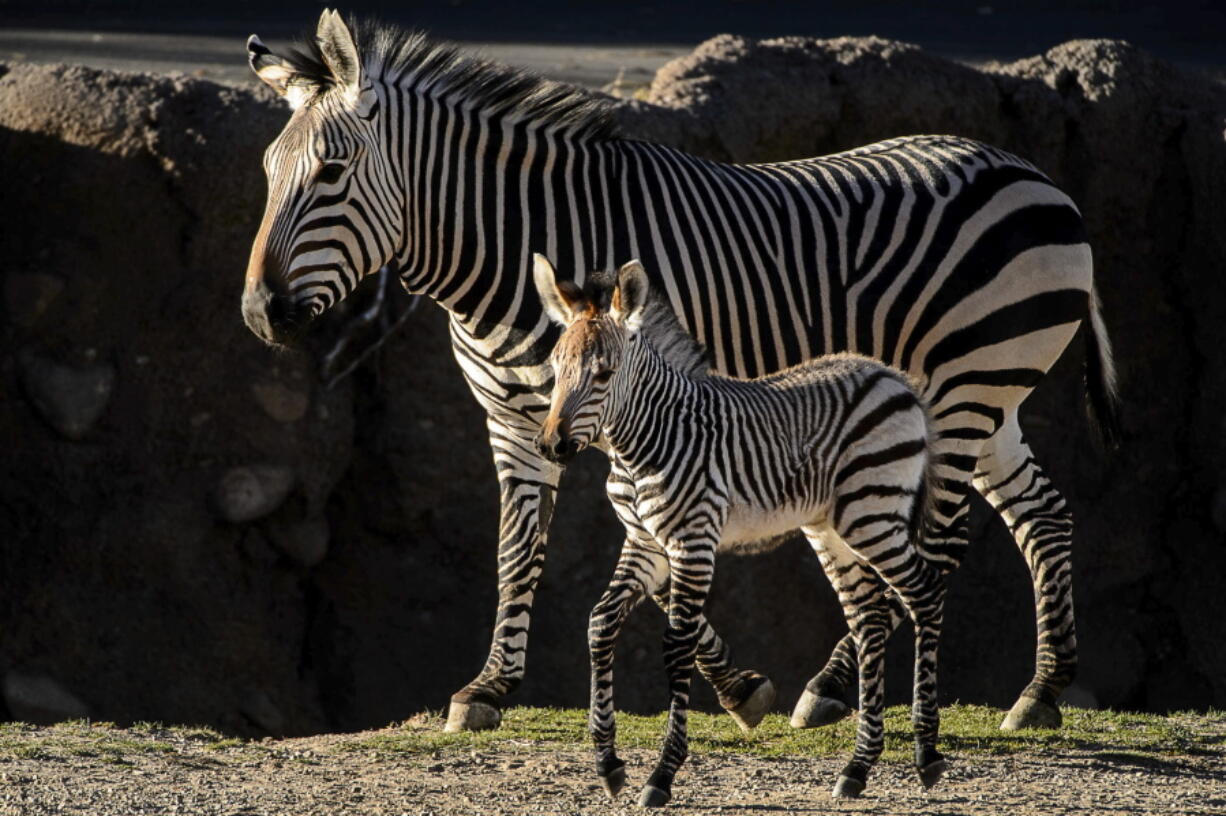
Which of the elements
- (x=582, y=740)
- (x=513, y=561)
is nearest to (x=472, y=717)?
(x=582, y=740)

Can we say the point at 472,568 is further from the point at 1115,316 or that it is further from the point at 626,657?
the point at 1115,316

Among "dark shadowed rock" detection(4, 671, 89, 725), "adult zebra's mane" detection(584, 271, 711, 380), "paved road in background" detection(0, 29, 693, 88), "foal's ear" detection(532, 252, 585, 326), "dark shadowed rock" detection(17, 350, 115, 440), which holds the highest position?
"paved road in background" detection(0, 29, 693, 88)

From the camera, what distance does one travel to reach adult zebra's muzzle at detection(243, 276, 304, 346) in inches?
249

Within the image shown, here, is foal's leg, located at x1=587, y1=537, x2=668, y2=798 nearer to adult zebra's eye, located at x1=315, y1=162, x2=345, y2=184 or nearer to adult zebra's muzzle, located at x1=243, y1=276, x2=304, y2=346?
adult zebra's muzzle, located at x1=243, y1=276, x2=304, y2=346

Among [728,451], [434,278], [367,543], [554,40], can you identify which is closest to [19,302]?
[367,543]

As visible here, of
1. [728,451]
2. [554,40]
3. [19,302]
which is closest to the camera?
[728,451]

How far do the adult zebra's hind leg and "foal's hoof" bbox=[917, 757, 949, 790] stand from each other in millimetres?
1831

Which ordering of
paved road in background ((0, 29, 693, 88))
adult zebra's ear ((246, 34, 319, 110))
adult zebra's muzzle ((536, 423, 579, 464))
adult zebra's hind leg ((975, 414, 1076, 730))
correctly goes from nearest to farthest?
1. adult zebra's muzzle ((536, 423, 579, 464))
2. adult zebra's ear ((246, 34, 319, 110))
3. adult zebra's hind leg ((975, 414, 1076, 730))
4. paved road in background ((0, 29, 693, 88))

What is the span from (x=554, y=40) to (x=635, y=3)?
3.08 m

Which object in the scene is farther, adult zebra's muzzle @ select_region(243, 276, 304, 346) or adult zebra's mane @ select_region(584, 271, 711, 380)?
adult zebra's muzzle @ select_region(243, 276, 304, 346)

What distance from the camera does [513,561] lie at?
291 inches

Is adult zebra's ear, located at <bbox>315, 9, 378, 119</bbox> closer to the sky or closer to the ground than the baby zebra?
closer to the sky

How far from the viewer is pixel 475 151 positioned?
6.88 metres

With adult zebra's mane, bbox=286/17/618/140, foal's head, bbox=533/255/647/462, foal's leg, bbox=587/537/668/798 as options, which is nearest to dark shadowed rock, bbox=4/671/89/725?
adult zebra's mane, bbox=286/17/618/140
